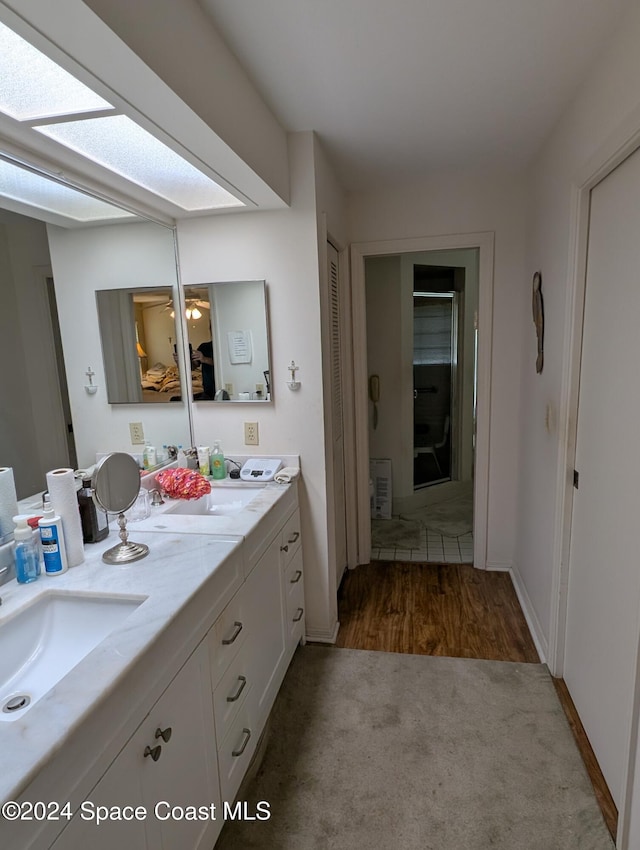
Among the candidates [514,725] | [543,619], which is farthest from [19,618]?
[543,619]

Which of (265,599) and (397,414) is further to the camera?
(397,414)

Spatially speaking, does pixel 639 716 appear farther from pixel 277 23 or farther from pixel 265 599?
pixel 277 23

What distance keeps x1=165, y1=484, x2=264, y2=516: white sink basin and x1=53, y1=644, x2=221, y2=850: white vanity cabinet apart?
764 mm

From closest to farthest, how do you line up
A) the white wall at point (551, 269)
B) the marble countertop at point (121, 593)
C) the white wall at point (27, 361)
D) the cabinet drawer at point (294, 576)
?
the marble countertop at point (121, 593), the white wall at point (27, 361), the white wall at point (551, 269), the cabinet drawer at point (294, 576)

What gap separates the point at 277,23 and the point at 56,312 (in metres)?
1.10

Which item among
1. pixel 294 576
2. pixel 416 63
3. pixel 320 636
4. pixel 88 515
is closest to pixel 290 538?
pixel 294 576

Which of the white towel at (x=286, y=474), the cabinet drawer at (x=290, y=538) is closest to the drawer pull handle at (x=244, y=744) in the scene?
the cabinet drawer at (x=290, y=538)

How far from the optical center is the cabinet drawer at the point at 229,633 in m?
1.41

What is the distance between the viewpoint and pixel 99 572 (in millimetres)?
1344

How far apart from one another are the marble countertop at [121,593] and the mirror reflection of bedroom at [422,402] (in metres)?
2.05

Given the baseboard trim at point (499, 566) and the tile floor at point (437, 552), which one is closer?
the baseboard trim at point (499, 566)

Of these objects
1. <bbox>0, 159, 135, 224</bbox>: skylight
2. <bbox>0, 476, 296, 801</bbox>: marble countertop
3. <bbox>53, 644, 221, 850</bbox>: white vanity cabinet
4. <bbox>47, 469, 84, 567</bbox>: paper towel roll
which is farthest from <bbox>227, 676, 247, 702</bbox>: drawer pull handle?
<bbox>0, 159, 135, 224</bbox>: skylight

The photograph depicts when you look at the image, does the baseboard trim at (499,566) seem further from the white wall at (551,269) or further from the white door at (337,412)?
the white door at (337,412)

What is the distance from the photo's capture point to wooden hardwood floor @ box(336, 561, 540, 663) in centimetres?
241
